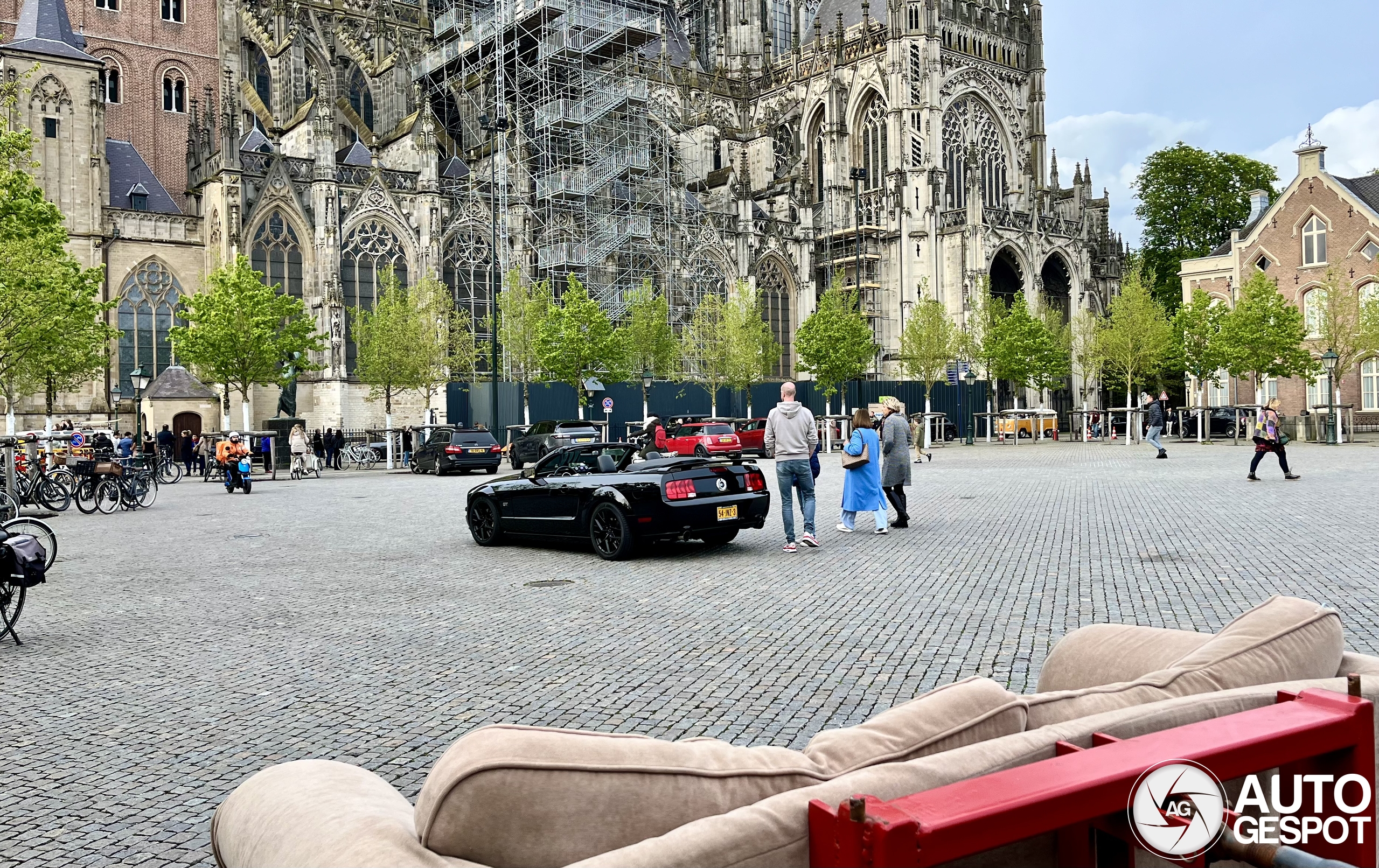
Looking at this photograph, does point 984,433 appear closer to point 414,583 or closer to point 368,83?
point 368,83

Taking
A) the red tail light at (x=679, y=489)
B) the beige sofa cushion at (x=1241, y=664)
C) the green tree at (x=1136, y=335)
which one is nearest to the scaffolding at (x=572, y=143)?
the green tree at (x=1136, y=335)

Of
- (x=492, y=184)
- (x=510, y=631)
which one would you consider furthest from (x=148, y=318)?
(x=510, y=631)

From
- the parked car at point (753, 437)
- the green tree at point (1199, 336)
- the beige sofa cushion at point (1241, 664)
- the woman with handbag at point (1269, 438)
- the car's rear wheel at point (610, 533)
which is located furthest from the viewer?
the green tree at point (1199, 336)

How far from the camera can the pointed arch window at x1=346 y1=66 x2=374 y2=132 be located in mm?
50531

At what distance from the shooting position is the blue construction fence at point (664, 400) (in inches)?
1703

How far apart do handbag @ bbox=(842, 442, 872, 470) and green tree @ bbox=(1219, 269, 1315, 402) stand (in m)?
32.0

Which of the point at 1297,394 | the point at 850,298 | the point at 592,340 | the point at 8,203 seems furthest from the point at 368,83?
the point at 1297,394

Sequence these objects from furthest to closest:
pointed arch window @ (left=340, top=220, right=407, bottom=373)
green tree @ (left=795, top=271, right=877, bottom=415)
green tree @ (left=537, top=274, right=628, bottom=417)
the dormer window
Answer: green tree @ (left=795, top=271, right=877, bottom=415) < the dormer window < pointed arch window @ (left=340, top=220, right=407, bottom=373) < green tree @ (left=537, top=274, right=628, bottom=417)

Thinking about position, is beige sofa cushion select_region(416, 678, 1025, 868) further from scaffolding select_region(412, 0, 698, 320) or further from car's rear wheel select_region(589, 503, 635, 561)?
scaffolding select_region(412, 0, 698, 320)

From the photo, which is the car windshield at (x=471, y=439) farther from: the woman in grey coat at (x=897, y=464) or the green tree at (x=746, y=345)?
the woman in grey coat at (x=897, y=464)

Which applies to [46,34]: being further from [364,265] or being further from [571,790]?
[571,790]

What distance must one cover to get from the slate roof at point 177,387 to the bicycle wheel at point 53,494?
21.4 meters

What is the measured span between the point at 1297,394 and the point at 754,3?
37499 mm

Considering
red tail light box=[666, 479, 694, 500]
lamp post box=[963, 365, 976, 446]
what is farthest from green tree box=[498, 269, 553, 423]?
red tail light box=[666, 479, 694, 500]
